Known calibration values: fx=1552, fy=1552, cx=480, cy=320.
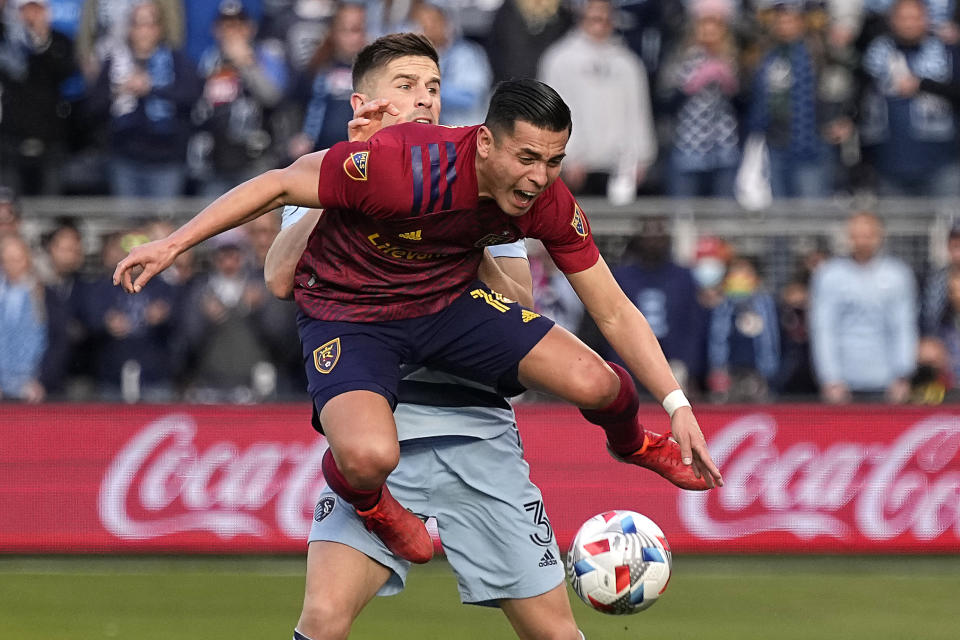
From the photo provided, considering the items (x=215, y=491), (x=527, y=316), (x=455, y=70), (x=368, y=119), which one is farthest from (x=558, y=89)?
(x=527, y=316)

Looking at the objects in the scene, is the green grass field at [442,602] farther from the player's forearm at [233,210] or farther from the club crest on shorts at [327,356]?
the player's forearm at [233,210]

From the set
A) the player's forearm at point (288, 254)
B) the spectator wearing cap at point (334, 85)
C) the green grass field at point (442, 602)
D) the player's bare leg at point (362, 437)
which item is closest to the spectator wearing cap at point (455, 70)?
the spectator wearing cap at point (334, 85)

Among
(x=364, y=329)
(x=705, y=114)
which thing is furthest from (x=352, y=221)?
(x=705, y=114)

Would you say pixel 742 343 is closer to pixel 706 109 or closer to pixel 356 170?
pixel 706 109

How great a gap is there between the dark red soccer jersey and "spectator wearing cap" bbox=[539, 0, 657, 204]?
6.71 metres

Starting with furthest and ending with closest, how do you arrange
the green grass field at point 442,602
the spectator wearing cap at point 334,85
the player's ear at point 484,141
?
the spectator wearing cap at point 334,85 < the green grass field at point 442,602 < the player's ear at point 484,141

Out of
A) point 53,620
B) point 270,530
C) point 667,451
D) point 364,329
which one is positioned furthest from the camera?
point 270,530

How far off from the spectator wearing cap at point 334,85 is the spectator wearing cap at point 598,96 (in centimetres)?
157

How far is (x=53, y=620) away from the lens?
8.34 meters

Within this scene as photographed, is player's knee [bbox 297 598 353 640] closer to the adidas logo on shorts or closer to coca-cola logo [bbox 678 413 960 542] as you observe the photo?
the adidas logo on shorts

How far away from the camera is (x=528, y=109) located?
5094mm

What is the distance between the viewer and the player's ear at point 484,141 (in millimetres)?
5207

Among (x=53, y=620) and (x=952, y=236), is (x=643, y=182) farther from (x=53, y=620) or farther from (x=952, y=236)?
(x=53, y=620)

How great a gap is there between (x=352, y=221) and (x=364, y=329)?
388 mm
